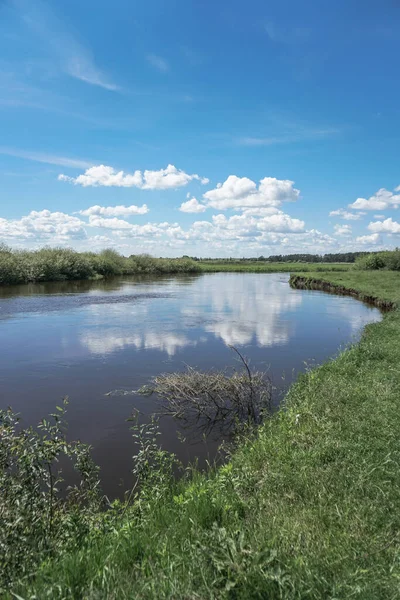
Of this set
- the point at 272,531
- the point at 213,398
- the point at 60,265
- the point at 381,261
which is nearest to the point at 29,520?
the point at 272,531

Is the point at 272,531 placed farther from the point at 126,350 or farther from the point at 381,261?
the point at 381,261

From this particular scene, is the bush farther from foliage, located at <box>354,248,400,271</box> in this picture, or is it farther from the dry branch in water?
the dry branch in water

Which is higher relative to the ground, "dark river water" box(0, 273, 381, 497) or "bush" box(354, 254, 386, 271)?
"bush" box(354, 254, 386, 271)

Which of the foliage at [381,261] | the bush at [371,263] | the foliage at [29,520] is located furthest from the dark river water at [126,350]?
the bush at [371,263]

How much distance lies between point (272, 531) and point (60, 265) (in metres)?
63.8

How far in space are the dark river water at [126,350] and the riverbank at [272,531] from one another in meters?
2.49

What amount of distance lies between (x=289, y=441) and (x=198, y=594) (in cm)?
410

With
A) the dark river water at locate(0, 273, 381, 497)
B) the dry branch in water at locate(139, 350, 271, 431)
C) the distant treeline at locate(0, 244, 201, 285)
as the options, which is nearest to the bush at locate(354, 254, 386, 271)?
the dark river water at locate(0, 273, 381, 497)

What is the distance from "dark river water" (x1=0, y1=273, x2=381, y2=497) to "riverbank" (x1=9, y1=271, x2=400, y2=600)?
249cm

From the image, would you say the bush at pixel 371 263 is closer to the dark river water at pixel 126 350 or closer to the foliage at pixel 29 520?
the dark river water at pixel 126 350

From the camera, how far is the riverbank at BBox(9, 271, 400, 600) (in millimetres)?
3119

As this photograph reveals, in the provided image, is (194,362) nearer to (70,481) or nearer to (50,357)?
(50,357)

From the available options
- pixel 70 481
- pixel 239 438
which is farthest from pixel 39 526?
pixel 239 438

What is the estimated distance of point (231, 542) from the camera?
3.42 metres
